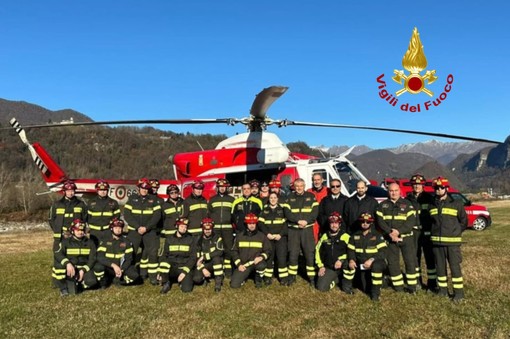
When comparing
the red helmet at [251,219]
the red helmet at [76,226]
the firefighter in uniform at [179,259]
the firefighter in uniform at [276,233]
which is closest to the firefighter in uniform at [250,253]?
the red helmet at [251,219]

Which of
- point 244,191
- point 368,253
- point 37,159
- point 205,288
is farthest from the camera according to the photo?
point 37,159

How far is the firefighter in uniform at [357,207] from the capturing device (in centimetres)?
749

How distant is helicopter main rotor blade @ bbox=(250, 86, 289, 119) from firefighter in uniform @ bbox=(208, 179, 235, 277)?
1.75 m

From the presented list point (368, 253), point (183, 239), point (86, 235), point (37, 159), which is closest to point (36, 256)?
point (37, 159)

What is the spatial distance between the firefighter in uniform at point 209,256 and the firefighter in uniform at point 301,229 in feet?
4.70

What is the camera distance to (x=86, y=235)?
7613mm

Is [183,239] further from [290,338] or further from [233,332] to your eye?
[290,338]

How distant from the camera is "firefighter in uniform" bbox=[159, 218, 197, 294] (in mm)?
7457

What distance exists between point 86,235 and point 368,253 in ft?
17.7

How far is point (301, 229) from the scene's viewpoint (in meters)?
7.89

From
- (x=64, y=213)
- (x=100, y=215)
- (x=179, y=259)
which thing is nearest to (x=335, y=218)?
(x=179, y=259)

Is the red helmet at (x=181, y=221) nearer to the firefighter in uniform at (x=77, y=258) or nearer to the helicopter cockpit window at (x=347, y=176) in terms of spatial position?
the firefighter in uniform at (x=77, y=258)

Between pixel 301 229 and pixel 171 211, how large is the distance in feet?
9.14

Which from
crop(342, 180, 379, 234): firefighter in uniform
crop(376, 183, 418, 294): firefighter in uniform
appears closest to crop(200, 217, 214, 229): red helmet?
crop(342, 180, 379, 234): firefighter in uniform
